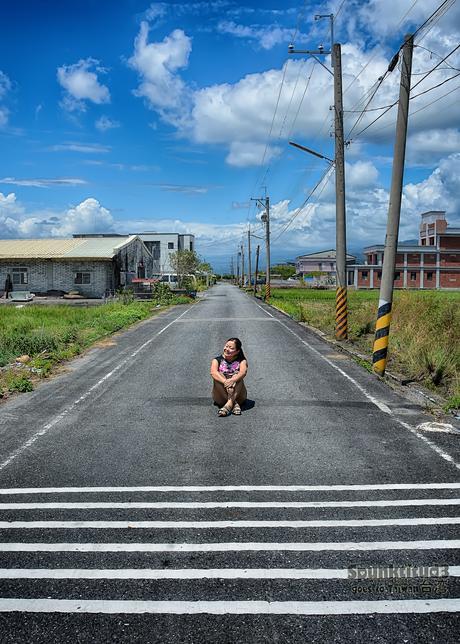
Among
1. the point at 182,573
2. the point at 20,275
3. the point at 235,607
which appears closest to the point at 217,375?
the point at 182,573

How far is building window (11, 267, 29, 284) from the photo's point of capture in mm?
43594

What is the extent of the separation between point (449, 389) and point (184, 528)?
7.32m

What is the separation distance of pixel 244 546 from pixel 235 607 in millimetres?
837

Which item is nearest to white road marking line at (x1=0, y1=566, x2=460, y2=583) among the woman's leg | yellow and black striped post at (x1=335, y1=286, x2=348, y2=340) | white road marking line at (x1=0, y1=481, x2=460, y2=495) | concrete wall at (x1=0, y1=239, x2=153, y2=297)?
white road marking line at (x1=0, y1=481, x2=460, y2=495)

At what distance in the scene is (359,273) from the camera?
8106cm

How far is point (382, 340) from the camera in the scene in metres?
12.4

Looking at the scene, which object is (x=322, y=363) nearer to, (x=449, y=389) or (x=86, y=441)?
(x=449, y=389)

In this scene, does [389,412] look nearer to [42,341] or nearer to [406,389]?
[406,389]

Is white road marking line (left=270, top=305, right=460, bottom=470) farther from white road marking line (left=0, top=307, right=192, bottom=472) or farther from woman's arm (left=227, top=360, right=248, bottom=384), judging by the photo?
white road marking line (left=0, top=307, right=192, bottom=472)

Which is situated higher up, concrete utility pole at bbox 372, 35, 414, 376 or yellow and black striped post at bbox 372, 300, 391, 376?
concrete utility pole at bbox 372, 35, 414, 376

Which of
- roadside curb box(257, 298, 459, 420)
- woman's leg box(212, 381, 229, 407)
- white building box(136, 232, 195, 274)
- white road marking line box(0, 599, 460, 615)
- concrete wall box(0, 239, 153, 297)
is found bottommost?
white road marking line box(0, 599, 460, 615)

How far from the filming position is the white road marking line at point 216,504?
5402 millimetres

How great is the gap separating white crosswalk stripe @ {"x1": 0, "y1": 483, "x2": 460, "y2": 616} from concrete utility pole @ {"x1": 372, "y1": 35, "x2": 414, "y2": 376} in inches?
266

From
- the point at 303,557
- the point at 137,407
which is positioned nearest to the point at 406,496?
the point at 303,557
